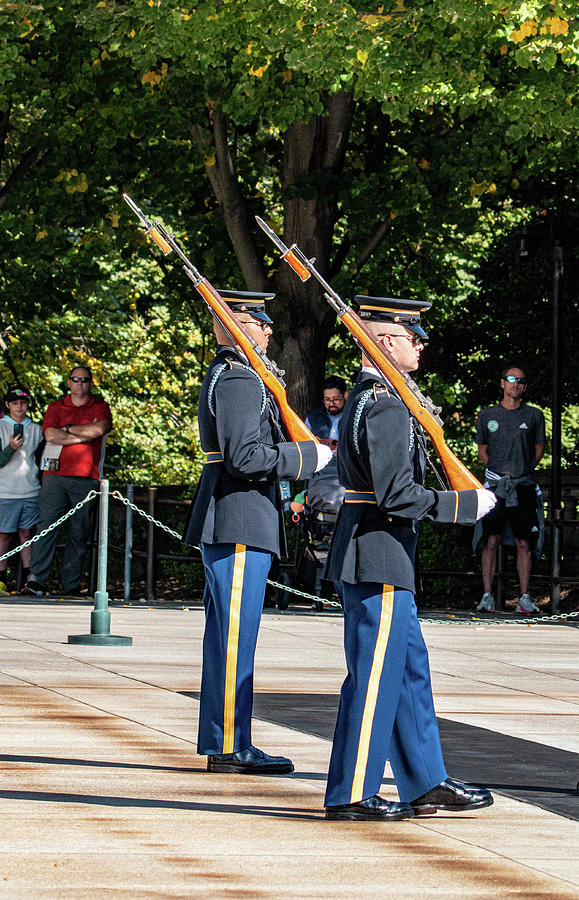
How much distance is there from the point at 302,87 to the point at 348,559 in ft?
36.0

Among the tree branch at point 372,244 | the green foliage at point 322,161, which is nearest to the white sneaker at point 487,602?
the green foliage at point 322,161

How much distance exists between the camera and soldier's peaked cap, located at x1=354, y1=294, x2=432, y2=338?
22.5ft

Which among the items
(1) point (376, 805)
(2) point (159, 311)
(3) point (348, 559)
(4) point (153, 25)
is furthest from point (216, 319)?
(2) point (159, 311)

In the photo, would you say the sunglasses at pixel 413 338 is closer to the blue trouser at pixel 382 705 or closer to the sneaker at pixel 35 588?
the blue trouser at pixel 382 705

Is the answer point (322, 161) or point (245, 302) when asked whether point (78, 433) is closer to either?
point (322, 161)

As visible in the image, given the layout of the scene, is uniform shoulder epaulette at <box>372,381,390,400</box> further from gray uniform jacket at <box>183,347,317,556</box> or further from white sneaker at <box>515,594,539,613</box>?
white sneaker at <box>515,594,539,613</box>

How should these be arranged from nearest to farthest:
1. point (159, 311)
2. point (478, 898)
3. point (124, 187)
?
point (478, 898)
point (124, 187)
point (159, 311)

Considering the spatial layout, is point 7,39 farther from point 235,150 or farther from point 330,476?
Answer: point 330,476

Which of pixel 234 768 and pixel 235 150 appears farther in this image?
pixel 235 150

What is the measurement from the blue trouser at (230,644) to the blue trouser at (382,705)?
105cm

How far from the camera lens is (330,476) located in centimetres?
1548

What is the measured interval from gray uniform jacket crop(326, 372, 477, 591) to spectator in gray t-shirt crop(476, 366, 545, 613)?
30.7ft

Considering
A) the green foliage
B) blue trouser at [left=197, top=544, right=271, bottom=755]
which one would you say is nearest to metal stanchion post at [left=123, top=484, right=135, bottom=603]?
the green foliage

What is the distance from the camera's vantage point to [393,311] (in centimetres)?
688
